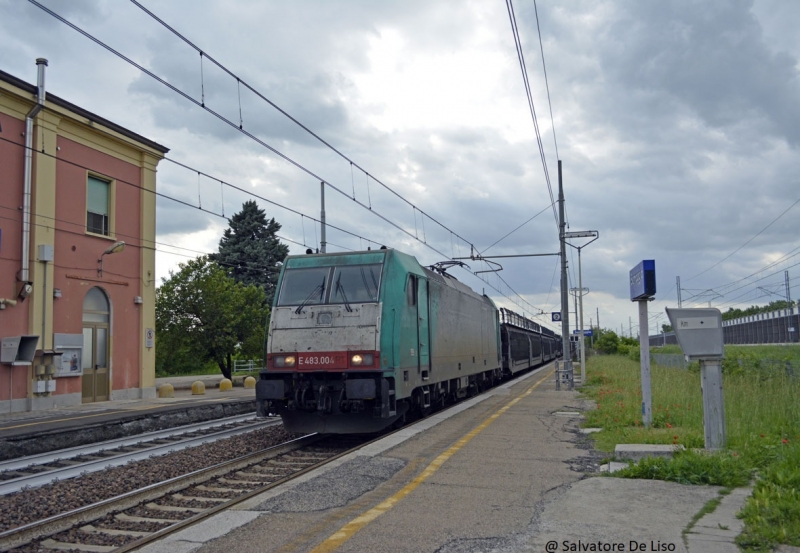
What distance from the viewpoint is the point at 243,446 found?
1139cm

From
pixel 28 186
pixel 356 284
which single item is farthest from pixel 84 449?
pixel 28 186

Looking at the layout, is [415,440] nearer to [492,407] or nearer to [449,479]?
[449,479]

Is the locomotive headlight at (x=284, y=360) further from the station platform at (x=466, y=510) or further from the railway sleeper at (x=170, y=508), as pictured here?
the railway sleeper at (x=170, y=508)

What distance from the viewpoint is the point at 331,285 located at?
1184cm

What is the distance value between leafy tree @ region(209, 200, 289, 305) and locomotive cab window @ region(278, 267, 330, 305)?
37.1m

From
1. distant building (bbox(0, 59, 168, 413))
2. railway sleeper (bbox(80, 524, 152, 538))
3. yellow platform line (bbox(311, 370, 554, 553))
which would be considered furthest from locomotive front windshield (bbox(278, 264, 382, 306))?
distant building (bbox(0, 59, 168, 413))

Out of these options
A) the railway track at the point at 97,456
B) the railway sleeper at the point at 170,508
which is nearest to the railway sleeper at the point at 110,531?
the railway sleeper at the point at 170,508

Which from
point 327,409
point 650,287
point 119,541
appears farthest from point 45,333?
point 650,287

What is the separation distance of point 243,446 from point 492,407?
6247mm

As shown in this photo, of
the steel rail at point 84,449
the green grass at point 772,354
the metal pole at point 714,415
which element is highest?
the green grass at point 772,354

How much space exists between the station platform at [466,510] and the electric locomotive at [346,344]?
1783mm

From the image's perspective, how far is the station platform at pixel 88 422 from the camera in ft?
39.5

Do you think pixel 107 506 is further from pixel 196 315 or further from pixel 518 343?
pixel 518 343

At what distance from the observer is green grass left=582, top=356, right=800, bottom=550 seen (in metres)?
5.39
